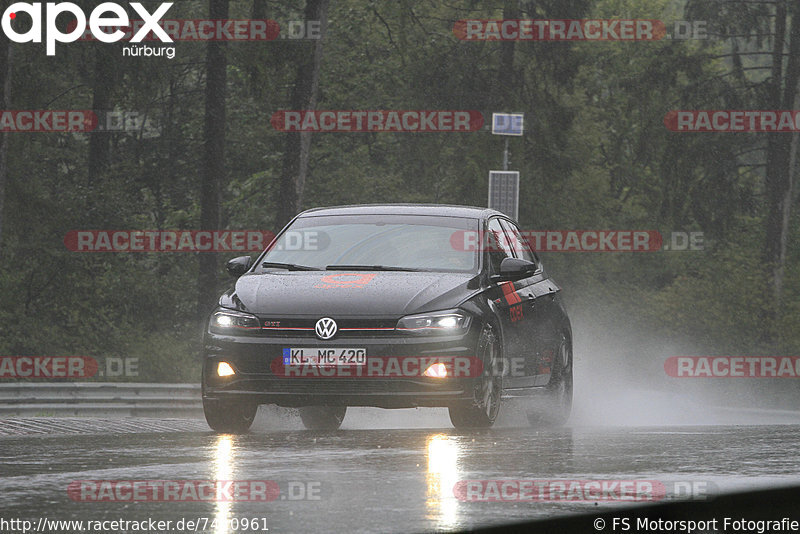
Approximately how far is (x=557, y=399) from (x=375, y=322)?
3367 mm

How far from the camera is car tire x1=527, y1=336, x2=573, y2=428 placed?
13.5 m

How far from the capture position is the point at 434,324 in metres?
10.9

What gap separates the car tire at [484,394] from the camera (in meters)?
11.1

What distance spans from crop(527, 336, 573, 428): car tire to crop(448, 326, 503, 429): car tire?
5.91 ft

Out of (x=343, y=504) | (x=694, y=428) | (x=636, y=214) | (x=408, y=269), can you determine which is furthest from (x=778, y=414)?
(x=636, y=214)

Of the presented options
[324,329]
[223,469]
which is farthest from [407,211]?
[223,469]

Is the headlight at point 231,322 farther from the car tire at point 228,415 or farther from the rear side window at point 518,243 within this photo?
the rear side window at point 518,243

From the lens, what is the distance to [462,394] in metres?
11.0

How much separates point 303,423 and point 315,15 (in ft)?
71.5

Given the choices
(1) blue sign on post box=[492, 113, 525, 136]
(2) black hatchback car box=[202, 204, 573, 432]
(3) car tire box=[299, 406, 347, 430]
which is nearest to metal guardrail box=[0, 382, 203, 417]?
(1) blue sign on post box=[492, 113, 525, 136]

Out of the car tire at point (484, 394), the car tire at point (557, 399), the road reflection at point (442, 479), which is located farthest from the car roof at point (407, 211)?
the road reflection at point (442, 479)

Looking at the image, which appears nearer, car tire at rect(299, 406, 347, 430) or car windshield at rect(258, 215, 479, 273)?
car windshield at rect(258, 215, 479, 273)

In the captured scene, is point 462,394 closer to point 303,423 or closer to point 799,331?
point 303,423

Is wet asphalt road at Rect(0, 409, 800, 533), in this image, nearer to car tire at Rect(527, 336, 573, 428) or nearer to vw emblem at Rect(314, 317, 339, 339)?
vw emblem at Rect(314, 317, 339, 339)
